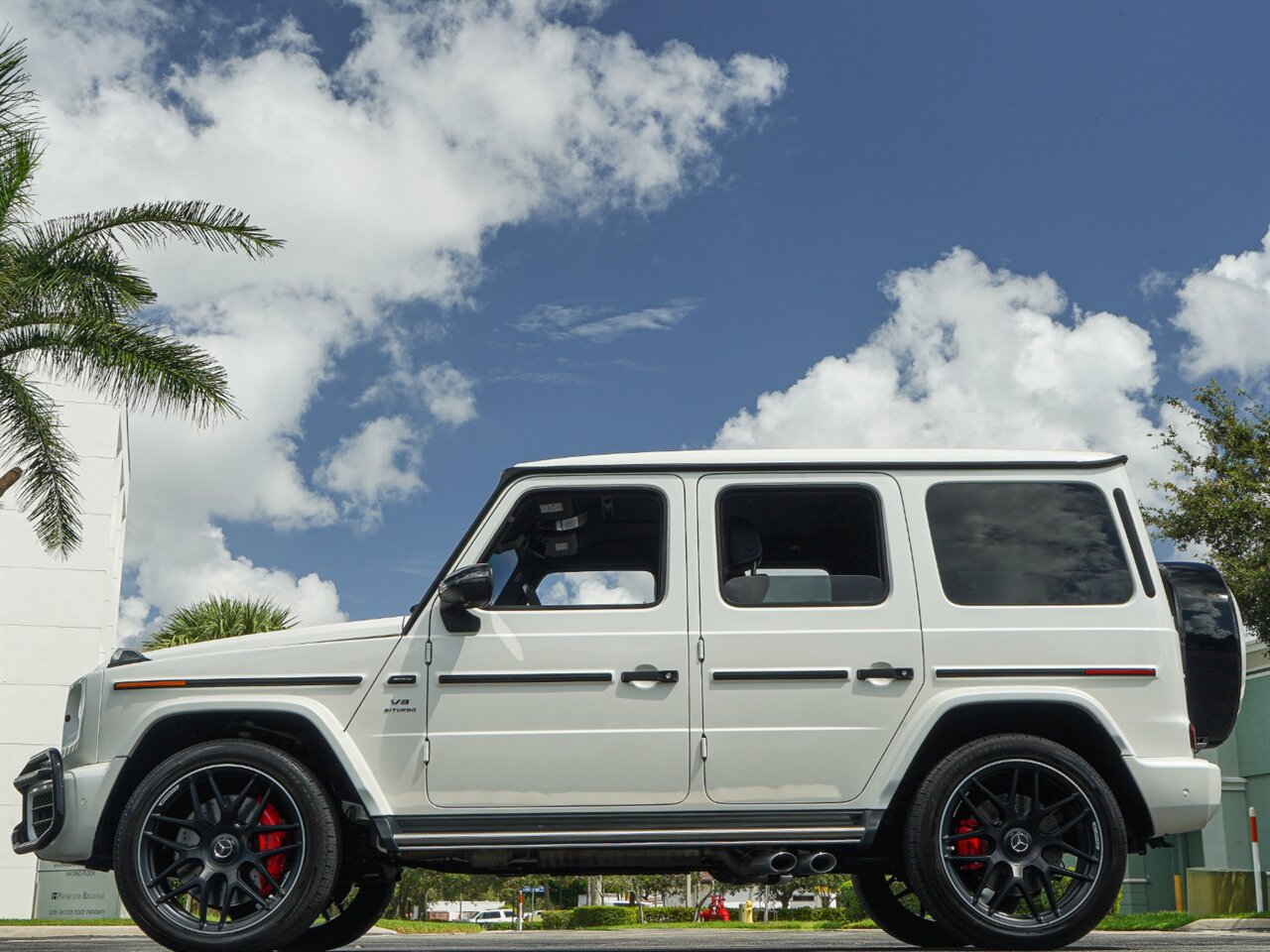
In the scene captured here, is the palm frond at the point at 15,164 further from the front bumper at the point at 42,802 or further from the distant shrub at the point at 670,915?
the distant shrub at the point at 670,915

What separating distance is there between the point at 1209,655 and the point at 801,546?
1.87 meters

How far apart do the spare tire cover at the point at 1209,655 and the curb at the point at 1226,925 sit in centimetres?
1131

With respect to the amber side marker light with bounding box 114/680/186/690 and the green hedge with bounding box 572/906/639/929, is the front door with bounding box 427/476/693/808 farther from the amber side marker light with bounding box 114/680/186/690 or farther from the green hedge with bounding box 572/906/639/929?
the green hedge with bounding box 572/906/639/929

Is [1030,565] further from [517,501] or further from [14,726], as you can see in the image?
[14,726]

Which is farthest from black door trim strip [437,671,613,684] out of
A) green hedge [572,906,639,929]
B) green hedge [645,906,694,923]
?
green hedge [645,906,694,923]

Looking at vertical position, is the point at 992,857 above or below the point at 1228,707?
below

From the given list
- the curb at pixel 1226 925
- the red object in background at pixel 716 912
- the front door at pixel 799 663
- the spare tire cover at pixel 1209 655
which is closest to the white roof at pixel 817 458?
the front door at pixel 799 663

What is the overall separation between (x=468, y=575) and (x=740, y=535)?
125 cm

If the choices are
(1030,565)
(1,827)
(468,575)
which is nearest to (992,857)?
(1030,565)

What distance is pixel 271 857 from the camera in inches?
217

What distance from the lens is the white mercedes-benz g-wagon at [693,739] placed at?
551 cm

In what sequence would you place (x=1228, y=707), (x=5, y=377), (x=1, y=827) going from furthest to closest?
(x=1, y=827) < (x=5, y=377) < (x=1228, y=707)

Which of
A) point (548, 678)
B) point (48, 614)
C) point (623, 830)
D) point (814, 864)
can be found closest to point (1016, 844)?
point (814, 864)

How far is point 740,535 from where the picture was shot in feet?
19.6
